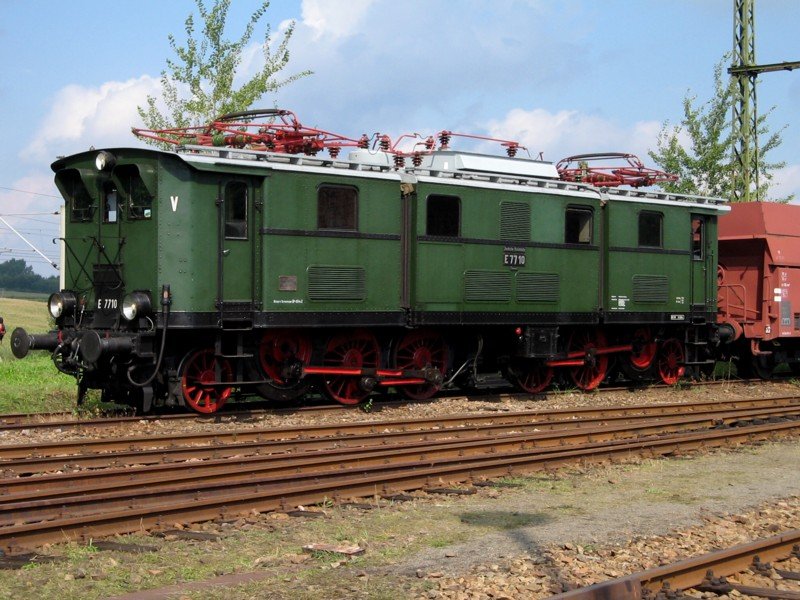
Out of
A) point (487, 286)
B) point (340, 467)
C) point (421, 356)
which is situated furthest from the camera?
point (487, 286)

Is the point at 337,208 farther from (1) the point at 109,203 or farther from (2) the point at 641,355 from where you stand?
(2) the point at 641,355

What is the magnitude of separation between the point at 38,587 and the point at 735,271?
735 inches

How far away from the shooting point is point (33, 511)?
7895 millimetres

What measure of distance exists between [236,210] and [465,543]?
303 inches

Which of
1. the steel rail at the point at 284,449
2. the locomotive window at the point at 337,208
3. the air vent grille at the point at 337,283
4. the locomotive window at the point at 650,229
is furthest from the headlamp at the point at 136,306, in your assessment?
the locomotive window at the point at 650,229

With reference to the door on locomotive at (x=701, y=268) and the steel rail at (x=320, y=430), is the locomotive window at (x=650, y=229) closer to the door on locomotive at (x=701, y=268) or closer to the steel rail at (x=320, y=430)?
the door on locomotive at (x=701, y=268)

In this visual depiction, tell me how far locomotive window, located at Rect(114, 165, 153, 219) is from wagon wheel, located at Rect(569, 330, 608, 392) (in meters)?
8.50

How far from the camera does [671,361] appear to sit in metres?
20.1

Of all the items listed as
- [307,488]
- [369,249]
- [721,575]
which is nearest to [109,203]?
[369,249]

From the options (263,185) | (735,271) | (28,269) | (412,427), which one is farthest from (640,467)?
(28,269)

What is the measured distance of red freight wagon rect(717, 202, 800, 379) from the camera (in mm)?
21141

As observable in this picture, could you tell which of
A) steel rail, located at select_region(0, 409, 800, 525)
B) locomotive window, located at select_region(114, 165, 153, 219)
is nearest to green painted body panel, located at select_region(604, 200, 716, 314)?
steel rail, located at select_region(0, 409, 800, 525)

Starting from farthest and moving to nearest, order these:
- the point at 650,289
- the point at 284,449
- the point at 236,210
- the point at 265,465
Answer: the point at 650,289, the point at 236,210, the point at 284,449, the point at 265,465

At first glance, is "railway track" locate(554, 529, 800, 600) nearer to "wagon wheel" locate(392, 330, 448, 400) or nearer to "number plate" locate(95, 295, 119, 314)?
"wagon wheel" locate(392, 330, 448, 400)
